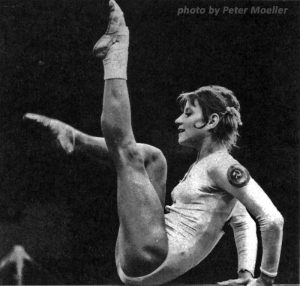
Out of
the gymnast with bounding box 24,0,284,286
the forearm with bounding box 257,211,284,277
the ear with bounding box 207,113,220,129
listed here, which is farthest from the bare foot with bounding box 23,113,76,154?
the forearm with bounding box 257,211,284,277

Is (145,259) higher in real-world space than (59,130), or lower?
lower

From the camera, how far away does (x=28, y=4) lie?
116 inches

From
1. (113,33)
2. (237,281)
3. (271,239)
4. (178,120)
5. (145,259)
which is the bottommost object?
(237,281)

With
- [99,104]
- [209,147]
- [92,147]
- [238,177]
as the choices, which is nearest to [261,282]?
[238,177]

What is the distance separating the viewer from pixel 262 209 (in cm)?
249

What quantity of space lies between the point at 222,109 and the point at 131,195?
0.57 metres

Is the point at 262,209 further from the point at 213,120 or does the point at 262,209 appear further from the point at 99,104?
the point at 99,104

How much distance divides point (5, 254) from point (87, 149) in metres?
0.65

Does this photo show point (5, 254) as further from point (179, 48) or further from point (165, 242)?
point (179, 48)

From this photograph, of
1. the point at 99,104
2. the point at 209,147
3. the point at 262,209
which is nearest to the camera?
the point at 262,209

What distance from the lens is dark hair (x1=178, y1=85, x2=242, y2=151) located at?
2693 mm

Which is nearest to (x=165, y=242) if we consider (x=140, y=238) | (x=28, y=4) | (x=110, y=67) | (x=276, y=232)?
(x=140, y=238)

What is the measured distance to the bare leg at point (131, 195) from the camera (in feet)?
8.33

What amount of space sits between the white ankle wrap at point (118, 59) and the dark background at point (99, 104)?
0.30 meters
